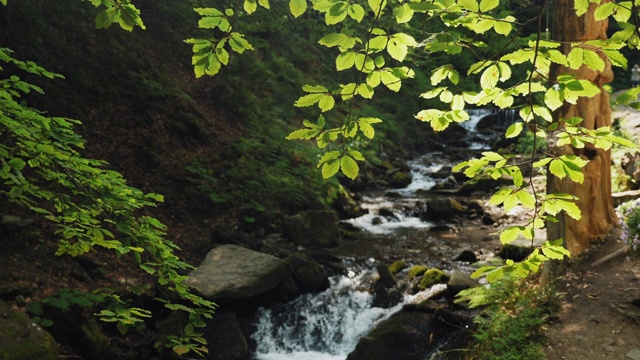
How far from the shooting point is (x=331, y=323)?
7.55 meters

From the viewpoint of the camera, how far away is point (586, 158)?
6.25 m

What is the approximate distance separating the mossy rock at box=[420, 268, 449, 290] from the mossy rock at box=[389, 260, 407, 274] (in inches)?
28.2

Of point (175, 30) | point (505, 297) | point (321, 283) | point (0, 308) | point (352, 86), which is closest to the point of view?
point (352, 86)

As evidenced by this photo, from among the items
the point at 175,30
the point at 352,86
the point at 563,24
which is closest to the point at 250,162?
the point at 175,30

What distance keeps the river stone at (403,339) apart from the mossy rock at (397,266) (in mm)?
1868

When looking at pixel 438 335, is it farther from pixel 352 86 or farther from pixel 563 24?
pixel 352 86

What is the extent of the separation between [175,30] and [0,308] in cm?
1251

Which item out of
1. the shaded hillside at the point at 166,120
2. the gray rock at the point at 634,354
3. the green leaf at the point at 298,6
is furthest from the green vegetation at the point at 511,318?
the shaded hillside at the point at 166,120

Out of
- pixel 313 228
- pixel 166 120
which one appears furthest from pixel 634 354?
pixel 166 120

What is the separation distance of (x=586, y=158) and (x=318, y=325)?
199 inches

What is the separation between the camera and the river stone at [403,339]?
6.32 metres

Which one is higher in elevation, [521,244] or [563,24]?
[563,24]

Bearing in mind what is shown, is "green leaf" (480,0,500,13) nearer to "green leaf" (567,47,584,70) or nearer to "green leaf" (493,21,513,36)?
"green leaf" (493,21,513,36)

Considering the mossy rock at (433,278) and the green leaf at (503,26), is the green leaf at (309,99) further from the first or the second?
the mossy rock at (433,278)
